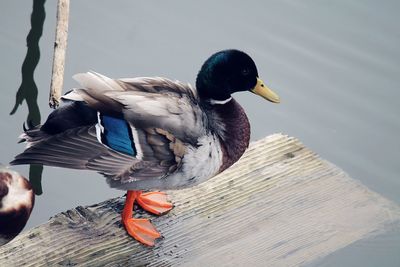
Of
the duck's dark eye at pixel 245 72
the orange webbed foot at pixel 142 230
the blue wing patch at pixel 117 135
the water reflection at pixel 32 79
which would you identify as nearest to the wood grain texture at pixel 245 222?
the orange webbed foot at pixel 142 230

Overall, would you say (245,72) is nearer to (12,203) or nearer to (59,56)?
(12,203)

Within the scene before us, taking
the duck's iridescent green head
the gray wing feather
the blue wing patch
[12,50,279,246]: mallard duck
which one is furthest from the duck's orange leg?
the duck's iridescent green head

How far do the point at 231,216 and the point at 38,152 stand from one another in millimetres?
867

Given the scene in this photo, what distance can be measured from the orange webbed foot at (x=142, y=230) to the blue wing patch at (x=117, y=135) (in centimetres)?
28

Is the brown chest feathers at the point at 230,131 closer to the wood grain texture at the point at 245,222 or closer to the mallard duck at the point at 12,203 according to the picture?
the wood grain texture at the point at 245,222

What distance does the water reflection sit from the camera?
4.41 m

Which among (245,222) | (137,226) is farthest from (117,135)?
(245,222)

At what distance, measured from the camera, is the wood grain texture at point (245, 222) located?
2928 millimetres

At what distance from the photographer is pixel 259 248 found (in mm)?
3119

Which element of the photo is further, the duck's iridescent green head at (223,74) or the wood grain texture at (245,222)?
the duck's iridescent green head at (223,74)

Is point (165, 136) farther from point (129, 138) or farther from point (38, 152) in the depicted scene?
point (38, 152)

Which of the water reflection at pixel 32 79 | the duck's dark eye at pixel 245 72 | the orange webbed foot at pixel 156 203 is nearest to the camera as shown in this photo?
the orange webbed foot at pixel 156 203

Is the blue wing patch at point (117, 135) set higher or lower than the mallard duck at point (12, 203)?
higher

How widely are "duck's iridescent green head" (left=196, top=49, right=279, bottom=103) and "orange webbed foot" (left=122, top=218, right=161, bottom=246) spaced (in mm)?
637
